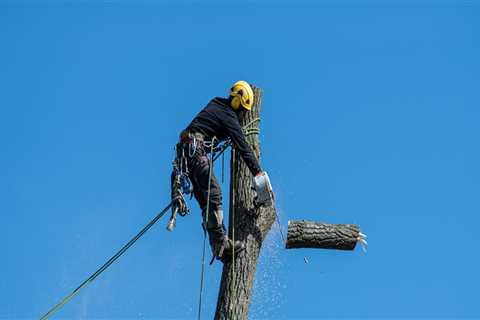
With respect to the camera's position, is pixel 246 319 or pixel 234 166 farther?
pixel 234 166

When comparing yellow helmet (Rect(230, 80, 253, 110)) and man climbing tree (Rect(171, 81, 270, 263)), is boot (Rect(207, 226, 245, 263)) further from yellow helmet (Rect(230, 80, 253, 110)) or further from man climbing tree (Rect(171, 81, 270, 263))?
yellow helmet (Rect(230, 80, 253, 110))

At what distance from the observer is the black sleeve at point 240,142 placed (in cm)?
846

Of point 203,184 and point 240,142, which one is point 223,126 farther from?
point 203,184

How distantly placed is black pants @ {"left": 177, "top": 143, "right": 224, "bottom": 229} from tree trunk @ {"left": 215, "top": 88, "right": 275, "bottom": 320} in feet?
0.52

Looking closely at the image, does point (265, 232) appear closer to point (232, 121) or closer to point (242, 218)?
point (242, 218)

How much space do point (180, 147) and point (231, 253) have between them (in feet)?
3.78

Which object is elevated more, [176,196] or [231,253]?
[176,196]

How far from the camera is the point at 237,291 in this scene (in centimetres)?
812

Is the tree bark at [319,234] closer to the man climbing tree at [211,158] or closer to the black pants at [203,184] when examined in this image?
the man climbing tree at [211,158]

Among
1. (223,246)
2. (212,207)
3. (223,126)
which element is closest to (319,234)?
(223,246)

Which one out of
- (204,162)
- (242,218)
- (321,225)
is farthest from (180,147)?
(321,225)

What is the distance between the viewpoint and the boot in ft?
27.2

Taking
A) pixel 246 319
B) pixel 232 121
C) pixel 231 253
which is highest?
pixel 232 121

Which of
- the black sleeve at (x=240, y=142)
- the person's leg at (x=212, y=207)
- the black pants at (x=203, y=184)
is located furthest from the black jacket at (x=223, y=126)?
the person's leg at (x=212, y=207)
